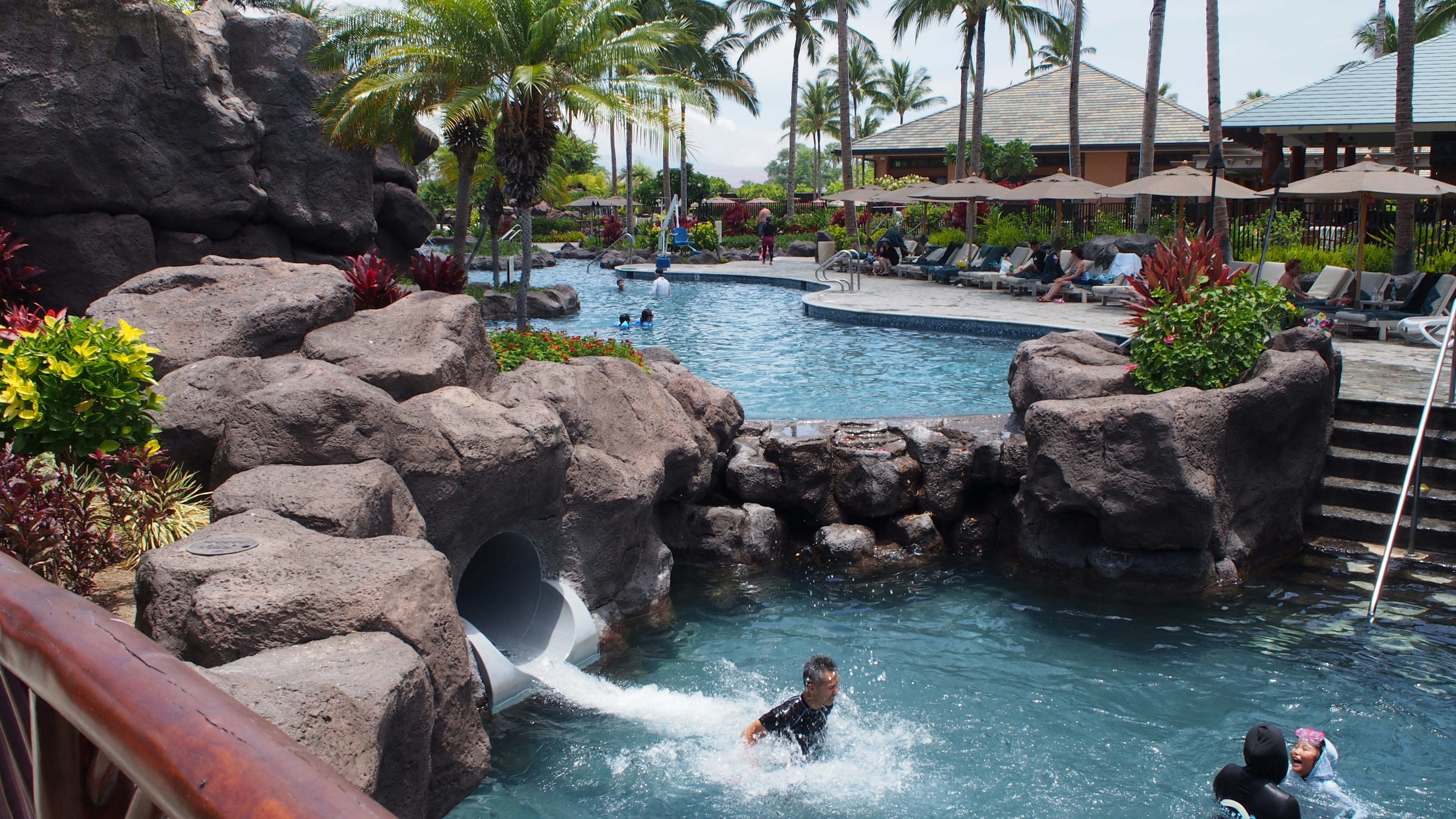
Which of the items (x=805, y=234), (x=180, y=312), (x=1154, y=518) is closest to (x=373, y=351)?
(x=180, y=312)

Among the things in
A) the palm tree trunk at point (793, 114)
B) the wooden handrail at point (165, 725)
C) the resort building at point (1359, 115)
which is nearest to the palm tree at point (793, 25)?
the palm tree trunk at point (793, 114)

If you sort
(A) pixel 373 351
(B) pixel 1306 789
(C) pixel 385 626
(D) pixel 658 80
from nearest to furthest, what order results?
(C) pixel 385 626
(B) pixel 1306 789
(A) pixel 373 351
(D) pixel 658 80

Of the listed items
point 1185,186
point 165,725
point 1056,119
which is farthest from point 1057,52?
point 165,725

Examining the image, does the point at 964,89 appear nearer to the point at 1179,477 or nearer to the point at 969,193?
the point at 969,193

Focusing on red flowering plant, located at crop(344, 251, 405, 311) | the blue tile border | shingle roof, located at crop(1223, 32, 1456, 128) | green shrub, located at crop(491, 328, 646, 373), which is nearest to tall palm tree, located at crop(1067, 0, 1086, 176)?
shingle roof, located at crop(1223, 32, 1456, 128)

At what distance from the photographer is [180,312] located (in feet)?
27.5

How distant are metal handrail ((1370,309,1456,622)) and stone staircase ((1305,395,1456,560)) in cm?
9

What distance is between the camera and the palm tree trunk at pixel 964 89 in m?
35.1

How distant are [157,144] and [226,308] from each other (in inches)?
344

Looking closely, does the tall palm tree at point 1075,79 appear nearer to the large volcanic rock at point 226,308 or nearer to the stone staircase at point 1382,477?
the stone staircase at point 1382,477

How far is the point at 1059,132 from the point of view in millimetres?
Result: 40062

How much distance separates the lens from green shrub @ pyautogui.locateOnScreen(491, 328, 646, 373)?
448 inches

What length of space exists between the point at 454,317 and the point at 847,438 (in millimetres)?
4289

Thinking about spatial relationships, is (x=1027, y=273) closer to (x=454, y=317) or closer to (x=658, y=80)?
(x=658, y=80)
